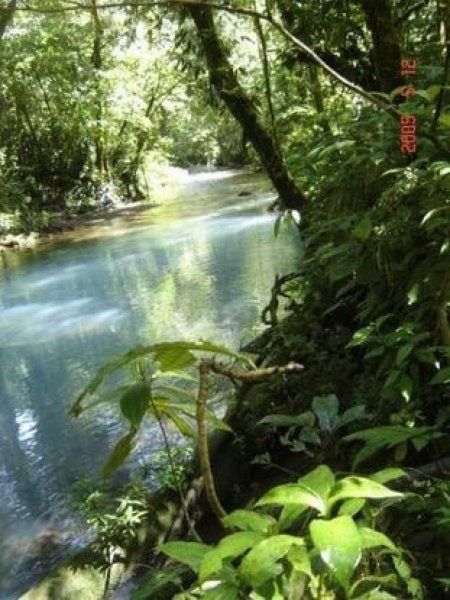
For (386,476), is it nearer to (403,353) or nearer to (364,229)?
(403,353)

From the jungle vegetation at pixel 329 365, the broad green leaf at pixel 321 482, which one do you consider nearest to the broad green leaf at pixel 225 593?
the jungle vegetation at pixel 329 365

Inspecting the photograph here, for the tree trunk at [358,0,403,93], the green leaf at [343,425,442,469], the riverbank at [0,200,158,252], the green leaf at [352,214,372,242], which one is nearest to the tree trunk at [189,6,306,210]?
the tree trunk at [358,0,403,93]

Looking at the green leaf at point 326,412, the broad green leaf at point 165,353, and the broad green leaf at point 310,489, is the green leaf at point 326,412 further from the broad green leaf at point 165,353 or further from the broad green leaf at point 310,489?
the broad green leaf at point 310,489

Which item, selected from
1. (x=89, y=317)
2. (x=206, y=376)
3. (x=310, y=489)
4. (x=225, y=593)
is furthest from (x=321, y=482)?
(x=89, y=317)

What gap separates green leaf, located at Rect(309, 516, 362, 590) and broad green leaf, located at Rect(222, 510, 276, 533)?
18 cm

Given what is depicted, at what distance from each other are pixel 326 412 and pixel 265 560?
1.23m

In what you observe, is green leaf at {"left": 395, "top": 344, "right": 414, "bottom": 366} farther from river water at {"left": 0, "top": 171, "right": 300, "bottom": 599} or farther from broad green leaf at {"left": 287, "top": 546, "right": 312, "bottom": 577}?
river water at {"left": 0, "top": 171, "right": 300, "bottom": 599}

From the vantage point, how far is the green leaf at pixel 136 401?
4.65ft

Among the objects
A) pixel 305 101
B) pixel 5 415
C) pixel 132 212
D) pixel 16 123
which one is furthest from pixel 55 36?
pixel 5 415

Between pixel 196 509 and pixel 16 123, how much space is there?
19.1 metres

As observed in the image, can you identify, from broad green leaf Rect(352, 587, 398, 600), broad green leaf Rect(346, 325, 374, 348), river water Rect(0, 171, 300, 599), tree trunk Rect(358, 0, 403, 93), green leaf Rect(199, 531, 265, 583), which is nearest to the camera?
green leaf Rect(199, 531, 265, 583)

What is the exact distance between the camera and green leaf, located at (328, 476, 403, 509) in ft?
3.75

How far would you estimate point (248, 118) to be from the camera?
541cm

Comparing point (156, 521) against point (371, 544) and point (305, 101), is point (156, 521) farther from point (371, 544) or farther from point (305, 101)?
point (305, 101)
